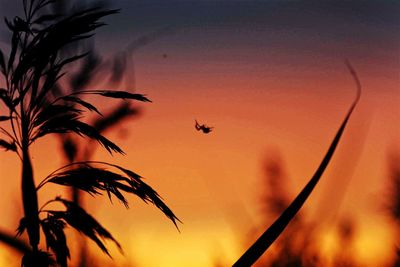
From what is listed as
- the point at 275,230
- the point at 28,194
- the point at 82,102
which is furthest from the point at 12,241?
the point at 82,102

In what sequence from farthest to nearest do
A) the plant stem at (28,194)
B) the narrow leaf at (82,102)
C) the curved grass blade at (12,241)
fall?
the narrow leaf at (82,102), the plant stem at (28,194), the curved grass blade at (12,241)

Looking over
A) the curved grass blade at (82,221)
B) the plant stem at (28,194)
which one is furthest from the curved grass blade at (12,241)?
the curved grass blade at (82,221)

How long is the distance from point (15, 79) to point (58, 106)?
36 centimetres

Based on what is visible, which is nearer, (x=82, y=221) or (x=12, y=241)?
(x=12, y=241)

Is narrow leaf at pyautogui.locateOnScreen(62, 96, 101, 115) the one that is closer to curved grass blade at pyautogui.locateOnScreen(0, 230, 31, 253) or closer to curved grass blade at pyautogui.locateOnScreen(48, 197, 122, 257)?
curved grass blade at pyautogui.locateOnScreen(48, 197, 122, 257)

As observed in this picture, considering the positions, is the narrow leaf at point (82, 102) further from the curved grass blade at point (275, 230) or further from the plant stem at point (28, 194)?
the curved grass blade at point (275, 230)

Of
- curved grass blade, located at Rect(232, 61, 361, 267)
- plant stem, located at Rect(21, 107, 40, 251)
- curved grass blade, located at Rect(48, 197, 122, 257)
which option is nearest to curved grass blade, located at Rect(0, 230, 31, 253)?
curved grass blade, located at Rect(232, 61, 361, 267)

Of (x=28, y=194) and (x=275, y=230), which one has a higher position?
(x=275, y=230)

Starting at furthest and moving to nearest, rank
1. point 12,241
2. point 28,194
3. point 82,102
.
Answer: point 82,102, point 28,194, point 12,241

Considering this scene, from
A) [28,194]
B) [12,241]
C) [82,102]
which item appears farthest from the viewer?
[82,102]

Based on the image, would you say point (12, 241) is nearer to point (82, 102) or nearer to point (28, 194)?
point (28, 194)

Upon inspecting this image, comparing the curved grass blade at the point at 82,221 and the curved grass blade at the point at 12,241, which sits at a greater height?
the curved grass blade at the point at 12,241

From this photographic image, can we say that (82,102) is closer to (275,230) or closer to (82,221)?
(82,221)

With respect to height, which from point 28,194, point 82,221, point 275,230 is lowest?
point 82,221
